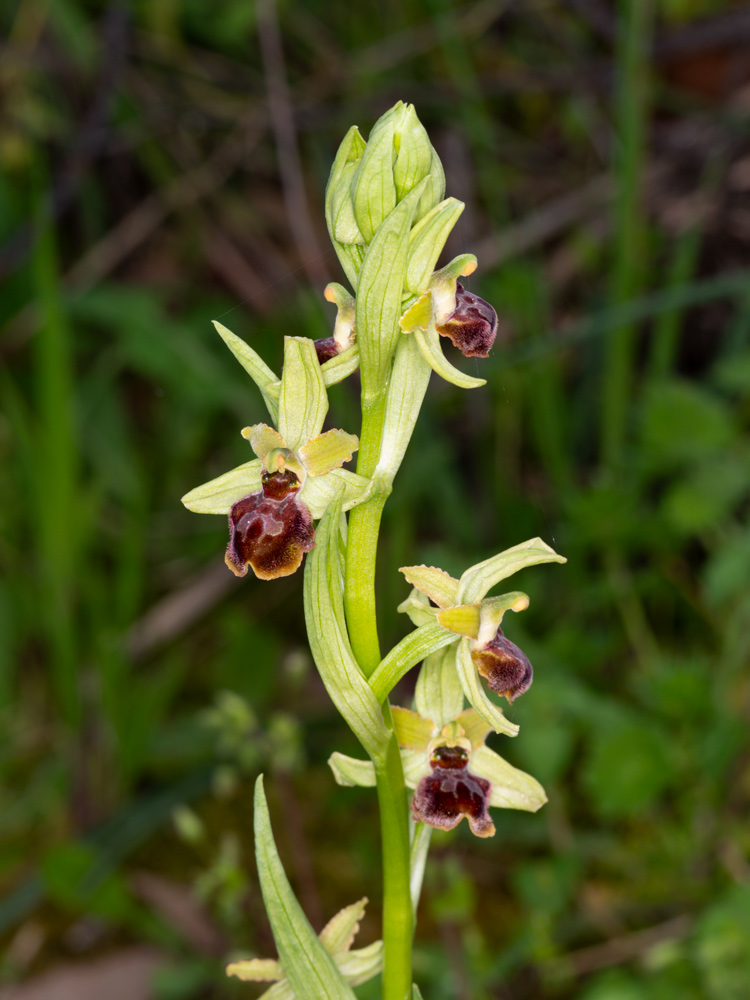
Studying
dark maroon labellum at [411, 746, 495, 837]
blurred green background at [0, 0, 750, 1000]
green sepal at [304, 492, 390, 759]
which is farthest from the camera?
blurred green background at [0, 0, 750, 1000]

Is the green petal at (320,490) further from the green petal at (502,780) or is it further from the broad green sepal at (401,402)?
the green petal at (502,780)

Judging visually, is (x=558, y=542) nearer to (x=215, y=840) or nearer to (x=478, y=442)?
(x=478, y=442)

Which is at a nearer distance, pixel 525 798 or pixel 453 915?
pixel 525 798

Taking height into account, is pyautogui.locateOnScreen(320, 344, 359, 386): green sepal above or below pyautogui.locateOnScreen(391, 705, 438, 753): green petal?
above

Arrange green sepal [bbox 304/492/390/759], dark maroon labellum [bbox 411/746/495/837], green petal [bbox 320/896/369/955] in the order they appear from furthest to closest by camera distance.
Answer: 1. green petal [bbox 320/896/369/955]
2. dark maroon labellum [bbox 411/746/495/837]
3. green sepal [bbox 304/492/390/759]

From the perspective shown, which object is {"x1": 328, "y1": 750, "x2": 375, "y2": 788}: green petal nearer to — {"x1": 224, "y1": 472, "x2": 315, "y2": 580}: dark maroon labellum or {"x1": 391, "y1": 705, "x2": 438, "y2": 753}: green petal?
{"x1": 391, "y1": 705, "x2": 438, "y2": 753}: green petal

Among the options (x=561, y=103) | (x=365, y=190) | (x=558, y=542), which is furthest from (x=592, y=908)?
(x=561, y=103)

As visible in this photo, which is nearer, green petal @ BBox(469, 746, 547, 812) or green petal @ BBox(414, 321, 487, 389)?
green petal @ BBox(414, 321, 487, 389)

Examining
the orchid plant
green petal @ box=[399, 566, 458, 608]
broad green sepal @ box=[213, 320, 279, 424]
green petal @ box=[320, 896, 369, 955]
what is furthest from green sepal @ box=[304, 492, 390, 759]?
green petal @ box=[320, 896, 369, 955]
